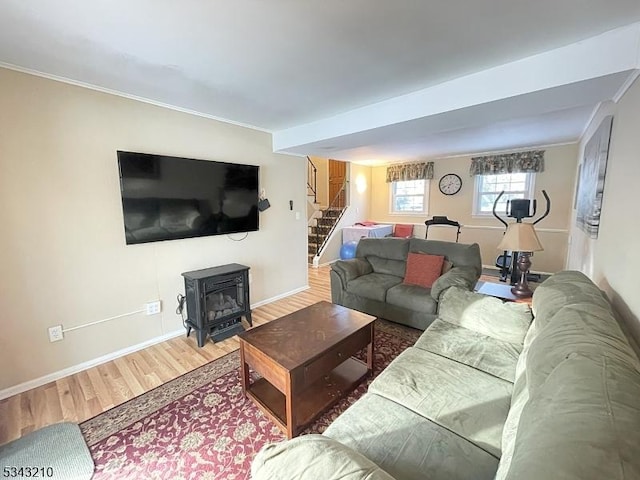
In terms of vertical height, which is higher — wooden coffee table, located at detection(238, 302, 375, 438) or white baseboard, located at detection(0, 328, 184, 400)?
wooden coffee table, located at detection(238, 302, 375, 438)

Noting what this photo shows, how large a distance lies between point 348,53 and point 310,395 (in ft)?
7.57

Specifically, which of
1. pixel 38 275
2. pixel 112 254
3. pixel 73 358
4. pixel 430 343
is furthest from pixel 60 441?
pixel 430 343

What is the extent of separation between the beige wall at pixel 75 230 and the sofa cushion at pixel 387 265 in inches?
81.8

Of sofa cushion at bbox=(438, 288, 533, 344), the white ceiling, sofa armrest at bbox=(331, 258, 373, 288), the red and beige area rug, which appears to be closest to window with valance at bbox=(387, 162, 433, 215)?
sofa armrest at bbox=(331, 258, 373, 288)

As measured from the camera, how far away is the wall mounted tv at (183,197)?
8.46ft

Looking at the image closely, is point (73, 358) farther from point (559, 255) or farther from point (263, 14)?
point (559, 255)

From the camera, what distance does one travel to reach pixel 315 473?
2.52 feet

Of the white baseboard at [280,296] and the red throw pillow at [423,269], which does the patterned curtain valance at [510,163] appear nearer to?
the red throw pillow at [423,269]

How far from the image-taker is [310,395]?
196 cm

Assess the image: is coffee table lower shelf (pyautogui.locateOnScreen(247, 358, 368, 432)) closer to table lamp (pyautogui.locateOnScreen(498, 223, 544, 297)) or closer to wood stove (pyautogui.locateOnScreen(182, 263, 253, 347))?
wood stove (pyautogui.locateOnScreen(182, 263, 253, 347))

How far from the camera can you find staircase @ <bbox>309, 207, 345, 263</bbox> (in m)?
6.51

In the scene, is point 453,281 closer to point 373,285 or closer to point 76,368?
point 373,285

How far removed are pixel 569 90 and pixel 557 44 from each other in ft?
1.06

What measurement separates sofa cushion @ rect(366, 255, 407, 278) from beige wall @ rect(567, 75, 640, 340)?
1.73 meters
